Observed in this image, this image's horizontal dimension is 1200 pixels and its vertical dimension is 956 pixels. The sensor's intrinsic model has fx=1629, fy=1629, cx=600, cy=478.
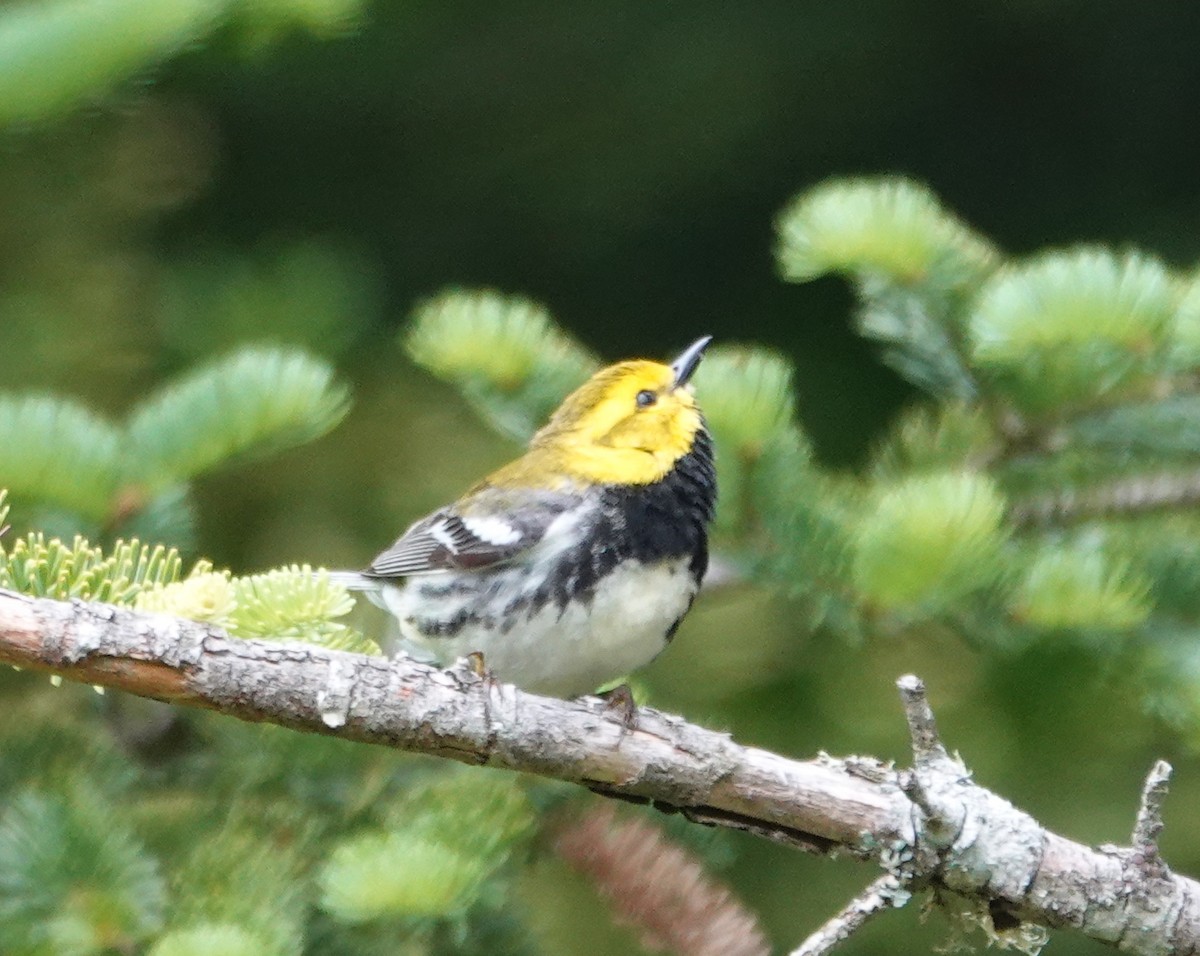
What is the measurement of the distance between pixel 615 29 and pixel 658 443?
121 centimetres

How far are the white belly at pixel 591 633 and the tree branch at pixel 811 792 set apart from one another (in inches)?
16.3

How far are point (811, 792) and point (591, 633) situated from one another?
581mm

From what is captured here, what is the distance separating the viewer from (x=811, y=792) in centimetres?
187

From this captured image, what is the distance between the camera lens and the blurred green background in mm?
2904

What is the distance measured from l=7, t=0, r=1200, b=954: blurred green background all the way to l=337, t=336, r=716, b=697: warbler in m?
0.31

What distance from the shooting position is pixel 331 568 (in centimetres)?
287

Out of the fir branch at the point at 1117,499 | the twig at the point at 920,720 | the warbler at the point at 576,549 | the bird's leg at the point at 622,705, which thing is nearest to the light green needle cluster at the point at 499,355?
the warbler at the point at 576,549

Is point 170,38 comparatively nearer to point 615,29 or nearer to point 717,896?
point 717,896

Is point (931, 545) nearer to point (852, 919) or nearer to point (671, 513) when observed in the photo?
point (852, 919)

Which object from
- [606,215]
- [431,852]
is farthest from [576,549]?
[606,215]

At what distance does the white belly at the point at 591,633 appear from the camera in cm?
238

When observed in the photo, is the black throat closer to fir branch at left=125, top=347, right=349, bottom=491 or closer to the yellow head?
the yellow head

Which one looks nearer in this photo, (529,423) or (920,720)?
(920,720)

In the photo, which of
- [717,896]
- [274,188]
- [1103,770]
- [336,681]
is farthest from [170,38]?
[1103,770]
